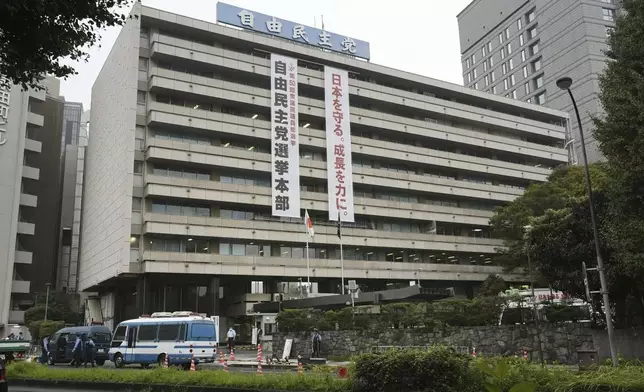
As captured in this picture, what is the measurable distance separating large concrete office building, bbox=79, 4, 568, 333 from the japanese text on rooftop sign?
0.53ft

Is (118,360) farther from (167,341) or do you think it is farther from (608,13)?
(608,13)

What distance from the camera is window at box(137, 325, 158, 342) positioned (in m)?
28.7

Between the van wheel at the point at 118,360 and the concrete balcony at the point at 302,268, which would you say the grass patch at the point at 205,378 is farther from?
the concrete balcony at the point at 302,268

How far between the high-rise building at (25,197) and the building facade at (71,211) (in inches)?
279

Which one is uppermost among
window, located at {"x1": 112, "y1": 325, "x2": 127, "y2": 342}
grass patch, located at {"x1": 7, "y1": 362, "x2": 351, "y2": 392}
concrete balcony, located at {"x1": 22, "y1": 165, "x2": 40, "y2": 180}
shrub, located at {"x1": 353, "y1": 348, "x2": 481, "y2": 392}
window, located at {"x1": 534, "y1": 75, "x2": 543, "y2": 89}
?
window, located at {"x1": 534, "y1": 75, "x2": 543, "y2": 89}

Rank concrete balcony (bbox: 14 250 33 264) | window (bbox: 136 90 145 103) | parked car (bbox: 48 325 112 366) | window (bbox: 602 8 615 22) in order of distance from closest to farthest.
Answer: parked car (bbox: 48 325 112 366), window (bbox: 136 90 145 103), concrete balcony (bbox: 14 250 33 264), window (bbox: 602 8 615 22)

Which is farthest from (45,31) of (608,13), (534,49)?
(534,49)

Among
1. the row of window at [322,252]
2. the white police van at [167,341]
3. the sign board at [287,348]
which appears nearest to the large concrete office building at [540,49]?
the row of window at [322,252]

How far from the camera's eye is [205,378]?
1478 cm

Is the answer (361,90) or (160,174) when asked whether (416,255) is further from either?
(160,174)

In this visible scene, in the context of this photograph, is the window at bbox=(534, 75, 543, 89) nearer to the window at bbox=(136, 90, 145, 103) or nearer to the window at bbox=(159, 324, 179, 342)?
the window at bbox=(136, 90, 145, 103)

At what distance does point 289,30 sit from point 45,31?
51.0 meters

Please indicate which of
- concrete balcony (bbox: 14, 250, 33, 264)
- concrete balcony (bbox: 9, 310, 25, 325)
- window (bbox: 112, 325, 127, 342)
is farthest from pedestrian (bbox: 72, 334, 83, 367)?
concrete balcony (bbox: 9, 310, 25, 325)

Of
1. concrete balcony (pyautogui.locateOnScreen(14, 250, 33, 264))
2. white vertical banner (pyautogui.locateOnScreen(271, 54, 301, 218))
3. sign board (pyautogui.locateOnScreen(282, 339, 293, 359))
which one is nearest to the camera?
sign board (pyautogui.locateOnScreen(282, 339, 293, 359))
